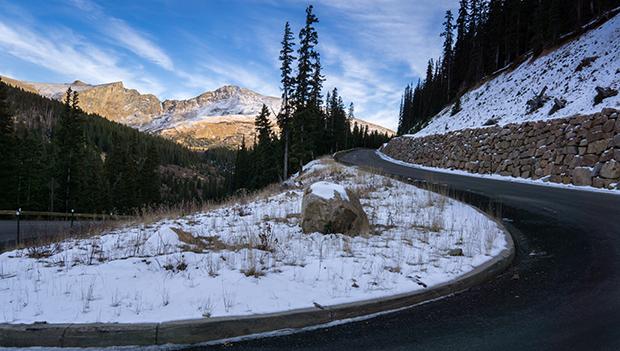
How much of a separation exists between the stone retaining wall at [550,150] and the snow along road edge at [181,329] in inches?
552

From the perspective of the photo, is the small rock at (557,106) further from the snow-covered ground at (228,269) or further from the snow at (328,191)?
the snow at (328,191)

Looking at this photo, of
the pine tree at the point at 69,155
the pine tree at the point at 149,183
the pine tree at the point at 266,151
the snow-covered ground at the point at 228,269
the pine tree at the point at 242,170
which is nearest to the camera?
the snow-covered ground at the point at 228,269

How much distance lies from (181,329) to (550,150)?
18.5 metres

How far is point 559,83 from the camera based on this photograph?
84.2ft

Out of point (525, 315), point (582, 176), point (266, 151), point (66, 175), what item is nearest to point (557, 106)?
point (582, 176)

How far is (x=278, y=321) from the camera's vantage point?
13.8ft

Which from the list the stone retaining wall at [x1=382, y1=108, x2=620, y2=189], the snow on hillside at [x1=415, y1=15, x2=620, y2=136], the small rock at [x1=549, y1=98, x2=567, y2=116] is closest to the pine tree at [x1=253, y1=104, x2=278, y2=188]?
the snow on hillside at [x1=415, y1=15, x2=620, y2=136]

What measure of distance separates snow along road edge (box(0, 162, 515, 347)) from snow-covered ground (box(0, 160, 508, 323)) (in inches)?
6.4

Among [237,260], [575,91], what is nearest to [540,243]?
[237,260]

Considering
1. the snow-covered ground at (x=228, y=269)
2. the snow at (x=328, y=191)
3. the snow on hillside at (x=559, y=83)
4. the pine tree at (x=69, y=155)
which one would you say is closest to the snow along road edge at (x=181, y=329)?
the snow-covered ground at (x=228, y=269)

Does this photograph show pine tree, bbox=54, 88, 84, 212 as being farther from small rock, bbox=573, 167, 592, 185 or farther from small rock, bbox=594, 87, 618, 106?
small rock, bbox=594, 87, 618, 106

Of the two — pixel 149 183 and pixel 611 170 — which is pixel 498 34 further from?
pixel 149 183

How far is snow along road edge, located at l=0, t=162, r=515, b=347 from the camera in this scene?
12.4 ft

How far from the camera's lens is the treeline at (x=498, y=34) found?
1505 inches
